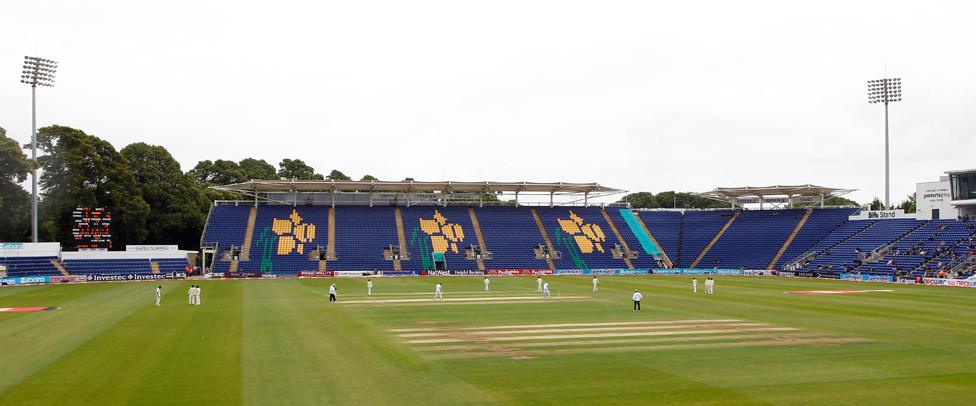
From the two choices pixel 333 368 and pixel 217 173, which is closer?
pixel 333 368

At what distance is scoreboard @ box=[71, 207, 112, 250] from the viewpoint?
5950 cm

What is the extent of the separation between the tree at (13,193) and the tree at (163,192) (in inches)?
454

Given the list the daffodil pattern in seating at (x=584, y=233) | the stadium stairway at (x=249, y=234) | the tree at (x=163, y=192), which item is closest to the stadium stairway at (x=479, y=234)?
the daffodil pattern in seating at (x=584, y=233)

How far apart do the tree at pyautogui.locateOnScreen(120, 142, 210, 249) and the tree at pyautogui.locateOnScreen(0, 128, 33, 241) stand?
11525 millimetres

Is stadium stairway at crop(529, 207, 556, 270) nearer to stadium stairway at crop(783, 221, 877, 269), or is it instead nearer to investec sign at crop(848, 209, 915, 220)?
stadium stairway at crop(783, 221, 877, 269)

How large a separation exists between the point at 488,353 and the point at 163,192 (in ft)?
226

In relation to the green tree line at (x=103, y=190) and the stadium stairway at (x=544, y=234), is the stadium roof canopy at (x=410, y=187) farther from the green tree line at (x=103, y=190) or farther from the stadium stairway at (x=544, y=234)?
the green tree line at (x=103, y=190)

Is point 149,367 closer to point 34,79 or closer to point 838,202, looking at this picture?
point 34,79

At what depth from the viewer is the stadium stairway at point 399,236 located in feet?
232

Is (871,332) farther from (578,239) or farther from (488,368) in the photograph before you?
(578,239)

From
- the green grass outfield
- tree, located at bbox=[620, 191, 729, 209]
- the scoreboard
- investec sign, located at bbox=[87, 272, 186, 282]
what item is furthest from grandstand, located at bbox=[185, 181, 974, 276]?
tree, located at bbox=[620, 191, 729, 209]

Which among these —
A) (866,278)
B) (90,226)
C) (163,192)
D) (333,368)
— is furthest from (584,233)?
(333,368)

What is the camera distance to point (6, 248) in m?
59.2

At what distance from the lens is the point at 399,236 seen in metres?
76.3
